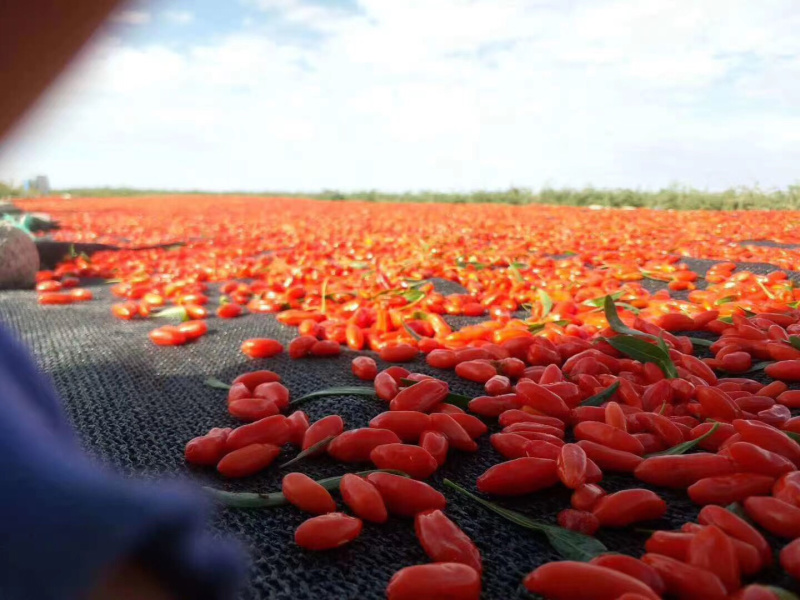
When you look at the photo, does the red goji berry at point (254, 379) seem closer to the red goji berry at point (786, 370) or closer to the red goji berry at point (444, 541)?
the red goji berry at point (444, 541)

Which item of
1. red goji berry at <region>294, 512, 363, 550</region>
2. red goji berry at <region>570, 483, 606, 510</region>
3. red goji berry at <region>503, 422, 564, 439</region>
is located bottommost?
red goji berry at <region>294, 512, 363, 550</region>

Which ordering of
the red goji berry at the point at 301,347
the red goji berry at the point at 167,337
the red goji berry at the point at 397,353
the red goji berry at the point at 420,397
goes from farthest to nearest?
the red goji berry at the point at 167,337
the red goji berry at the point at 301,347
the red goji berry at the point at 397,353
the red goji berry at the point at 420,397

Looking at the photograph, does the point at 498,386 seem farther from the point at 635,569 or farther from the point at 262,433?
the point at 635,569

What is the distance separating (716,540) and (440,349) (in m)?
1.47

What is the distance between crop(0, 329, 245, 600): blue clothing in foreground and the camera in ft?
1.49

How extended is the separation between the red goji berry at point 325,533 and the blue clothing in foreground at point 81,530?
699mm

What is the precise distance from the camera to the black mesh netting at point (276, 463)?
3.84ft

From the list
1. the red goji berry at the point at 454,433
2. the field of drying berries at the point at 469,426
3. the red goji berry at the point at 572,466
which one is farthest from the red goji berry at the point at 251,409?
the red goji berry at the point at 572,466

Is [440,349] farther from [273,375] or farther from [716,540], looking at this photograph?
[716,540]

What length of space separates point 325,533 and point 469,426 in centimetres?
61

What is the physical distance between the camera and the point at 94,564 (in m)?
0.45

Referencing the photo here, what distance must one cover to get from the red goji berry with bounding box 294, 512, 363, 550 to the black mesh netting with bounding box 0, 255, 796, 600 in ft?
0.07

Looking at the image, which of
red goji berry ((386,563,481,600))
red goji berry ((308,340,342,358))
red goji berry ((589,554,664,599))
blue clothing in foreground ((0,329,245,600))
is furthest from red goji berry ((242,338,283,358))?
blue clothing in foreground ((0,329,245,600))

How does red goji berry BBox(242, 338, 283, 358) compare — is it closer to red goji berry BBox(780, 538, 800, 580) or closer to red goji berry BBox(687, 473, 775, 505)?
red goji berry BBox(687, 473, 775, 505)
